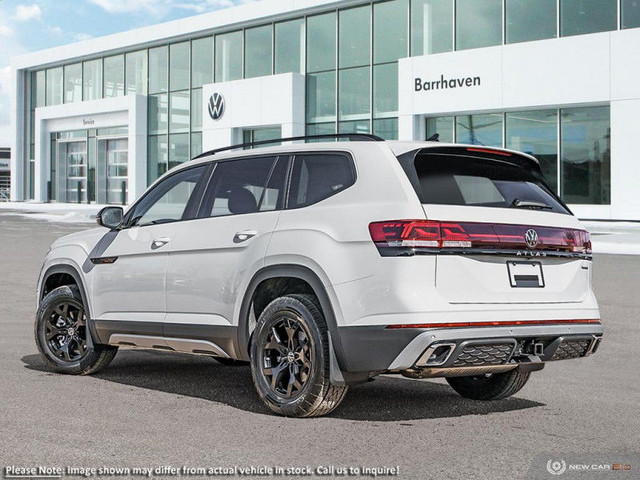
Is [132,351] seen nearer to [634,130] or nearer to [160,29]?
[634,130]

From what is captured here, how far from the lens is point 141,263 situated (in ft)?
24.1

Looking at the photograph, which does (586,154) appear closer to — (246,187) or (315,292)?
(246,187)

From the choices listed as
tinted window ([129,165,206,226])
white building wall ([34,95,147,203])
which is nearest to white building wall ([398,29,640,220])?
white building wall ([34,95,147,203])

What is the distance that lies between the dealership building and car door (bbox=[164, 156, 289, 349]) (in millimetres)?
26836

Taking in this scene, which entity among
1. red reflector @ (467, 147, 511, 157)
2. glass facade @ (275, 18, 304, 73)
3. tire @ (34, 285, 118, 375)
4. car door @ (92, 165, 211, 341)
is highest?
glass facade @ (275, 18, 304, 73)

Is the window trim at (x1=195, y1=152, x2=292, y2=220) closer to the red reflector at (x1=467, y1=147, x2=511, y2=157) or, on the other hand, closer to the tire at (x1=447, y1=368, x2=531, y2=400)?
the red reflector at (x1=467, y1=147, x2=511, y2=157)

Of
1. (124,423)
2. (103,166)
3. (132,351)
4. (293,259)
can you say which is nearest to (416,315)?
(293,259)

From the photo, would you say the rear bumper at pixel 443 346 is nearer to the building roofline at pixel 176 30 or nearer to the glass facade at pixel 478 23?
the glass facade at pixel 478 23

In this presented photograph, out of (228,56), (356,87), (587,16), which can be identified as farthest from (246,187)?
(228,56)

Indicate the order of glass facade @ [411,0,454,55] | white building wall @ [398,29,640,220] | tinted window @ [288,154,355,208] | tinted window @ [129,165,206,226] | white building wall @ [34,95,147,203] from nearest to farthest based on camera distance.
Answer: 1. tinted window @ [288,154,355,208]
2. tinted window @ [129,165,206,226]
3. white building wall @ [398,29,640,220]
4. glass facade @ [411,0,454,55]
5. white building wall @ [34,95,147,203]

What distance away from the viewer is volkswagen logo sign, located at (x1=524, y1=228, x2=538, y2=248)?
6020 millimetres

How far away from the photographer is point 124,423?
5996 millimetres

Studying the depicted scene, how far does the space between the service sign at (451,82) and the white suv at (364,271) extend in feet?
92.3

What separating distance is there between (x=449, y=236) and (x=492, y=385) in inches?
68.5
